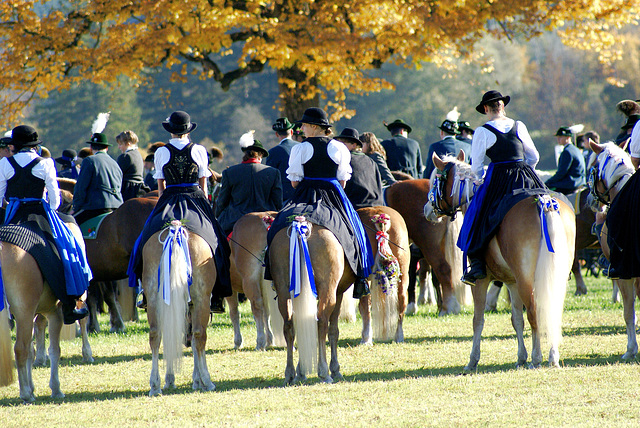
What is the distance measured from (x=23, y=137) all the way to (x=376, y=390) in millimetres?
3775

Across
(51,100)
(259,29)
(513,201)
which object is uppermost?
(51,100)

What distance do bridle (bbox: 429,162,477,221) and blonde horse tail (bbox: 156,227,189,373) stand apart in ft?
10.4

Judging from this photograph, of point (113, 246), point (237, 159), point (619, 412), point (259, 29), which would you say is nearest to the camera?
point (619, 412)

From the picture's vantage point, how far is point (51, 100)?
183 ft

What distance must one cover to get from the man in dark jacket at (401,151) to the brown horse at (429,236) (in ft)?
6.40

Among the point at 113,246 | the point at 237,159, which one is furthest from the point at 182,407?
the point at 237,159

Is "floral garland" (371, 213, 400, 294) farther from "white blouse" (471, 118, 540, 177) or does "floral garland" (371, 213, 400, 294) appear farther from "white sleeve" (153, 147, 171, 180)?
"white sleeve" (153, 147, 171, 180)

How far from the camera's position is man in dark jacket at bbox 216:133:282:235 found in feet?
31.7

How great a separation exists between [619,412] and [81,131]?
47.3 m

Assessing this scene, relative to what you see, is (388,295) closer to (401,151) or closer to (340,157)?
(340,157)

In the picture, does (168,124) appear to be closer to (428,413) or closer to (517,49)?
(428,413)

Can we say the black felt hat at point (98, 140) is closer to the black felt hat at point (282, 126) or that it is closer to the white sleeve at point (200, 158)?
the black felt hat at point (282, 126)

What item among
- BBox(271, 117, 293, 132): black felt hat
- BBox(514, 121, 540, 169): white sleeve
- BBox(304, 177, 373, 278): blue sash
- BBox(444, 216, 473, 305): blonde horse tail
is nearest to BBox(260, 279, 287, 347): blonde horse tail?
BBox(304, 177, 373, 278): blue sash

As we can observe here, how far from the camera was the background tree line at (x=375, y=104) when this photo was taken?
4919 cm
